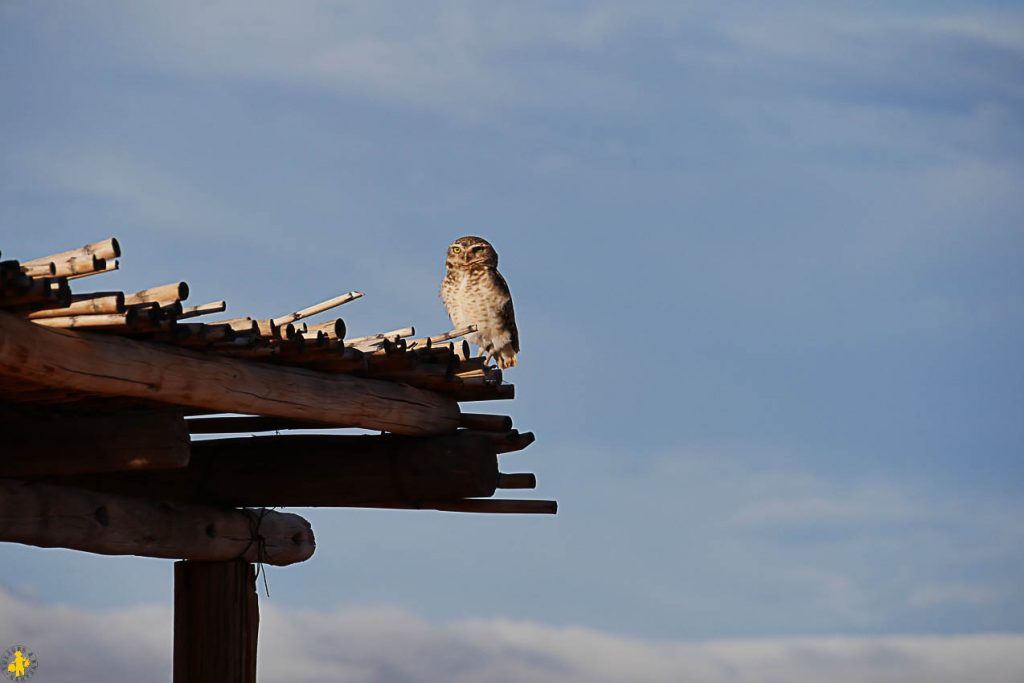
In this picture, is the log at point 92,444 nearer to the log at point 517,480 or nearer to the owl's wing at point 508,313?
the log at point 517,480

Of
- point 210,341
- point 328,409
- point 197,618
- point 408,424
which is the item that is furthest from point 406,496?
point 210,341

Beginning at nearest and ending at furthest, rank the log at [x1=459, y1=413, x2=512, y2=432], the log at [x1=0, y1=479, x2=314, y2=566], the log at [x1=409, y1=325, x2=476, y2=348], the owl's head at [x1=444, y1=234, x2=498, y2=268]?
the log at [x1=0, y1=479, x2=314, y2=566]
the log at [x1=409, y1=325, x2=476, y2=348]
the log at [x1=459, y1=413, x2=512, y2=432]
the owl's head at [x1=444, y1=234, x2=498, y2=268]

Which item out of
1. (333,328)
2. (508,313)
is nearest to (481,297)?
(508,313)

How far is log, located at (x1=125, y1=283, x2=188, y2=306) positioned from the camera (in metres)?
5.79

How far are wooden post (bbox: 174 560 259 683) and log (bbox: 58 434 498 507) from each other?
0.44 metres

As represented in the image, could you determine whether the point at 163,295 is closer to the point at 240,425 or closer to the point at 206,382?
the point at 206,382

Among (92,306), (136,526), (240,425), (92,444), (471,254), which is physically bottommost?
(136,526)

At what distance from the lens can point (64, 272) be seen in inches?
213

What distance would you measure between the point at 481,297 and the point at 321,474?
3.00m

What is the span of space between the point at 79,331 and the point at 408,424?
226 centimetres

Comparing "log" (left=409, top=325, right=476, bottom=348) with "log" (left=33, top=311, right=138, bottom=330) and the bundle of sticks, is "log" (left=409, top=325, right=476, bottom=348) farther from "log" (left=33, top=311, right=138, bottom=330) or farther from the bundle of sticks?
"log" (left=33, top=311, right=138, bottom=330)

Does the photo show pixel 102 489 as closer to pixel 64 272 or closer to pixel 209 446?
pixel 209 446

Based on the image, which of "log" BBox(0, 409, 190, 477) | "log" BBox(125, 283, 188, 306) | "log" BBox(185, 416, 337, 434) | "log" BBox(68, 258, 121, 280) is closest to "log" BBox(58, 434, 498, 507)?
"log" BBox(185, 416, 337, 434)

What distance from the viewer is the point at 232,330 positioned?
20.2 feet
